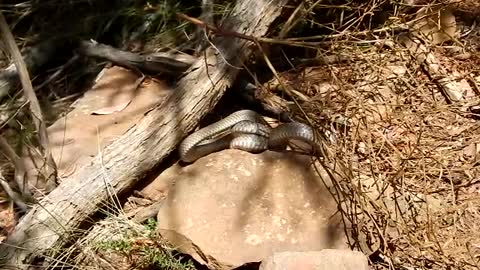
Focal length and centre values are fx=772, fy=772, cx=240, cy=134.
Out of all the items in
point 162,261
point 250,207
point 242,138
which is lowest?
point 162,261

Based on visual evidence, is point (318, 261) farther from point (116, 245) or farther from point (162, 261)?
point (116, 245)

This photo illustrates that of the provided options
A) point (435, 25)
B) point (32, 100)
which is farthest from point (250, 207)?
point (435, 25)

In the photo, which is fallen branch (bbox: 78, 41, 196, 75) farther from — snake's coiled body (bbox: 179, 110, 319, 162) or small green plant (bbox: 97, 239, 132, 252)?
small green plant (bbox: 97, 239, 132, 252)

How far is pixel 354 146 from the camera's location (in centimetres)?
382

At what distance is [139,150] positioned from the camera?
3898 mm

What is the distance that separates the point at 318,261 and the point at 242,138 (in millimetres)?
1003

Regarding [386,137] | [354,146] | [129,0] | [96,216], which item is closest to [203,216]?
[96,216]

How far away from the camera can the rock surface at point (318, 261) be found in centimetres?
320

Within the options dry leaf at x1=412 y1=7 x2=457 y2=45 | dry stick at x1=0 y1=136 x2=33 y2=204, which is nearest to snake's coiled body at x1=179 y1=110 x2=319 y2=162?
dry stick at x1=0 y1=136 x2=33 y2=204

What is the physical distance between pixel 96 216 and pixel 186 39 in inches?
65.2

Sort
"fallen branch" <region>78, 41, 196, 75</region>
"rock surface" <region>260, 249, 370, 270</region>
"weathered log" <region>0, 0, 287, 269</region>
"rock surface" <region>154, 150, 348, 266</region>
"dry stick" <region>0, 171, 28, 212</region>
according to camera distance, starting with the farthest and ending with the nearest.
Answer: "fallen branch" <region>78, 41, 196, 75</region> < "dry stick" <region>0, 171, 28, 212</region> < "weathered log" <region>0, 0, 287, 269</region> < "rock surface" <region>154, 150, 348, 266</region> < "rock surface" <region>260, 249, 370, 270</region>

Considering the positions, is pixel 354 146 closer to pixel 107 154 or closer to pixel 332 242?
pixel 332 242

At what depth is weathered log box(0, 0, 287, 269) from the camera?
144 inches

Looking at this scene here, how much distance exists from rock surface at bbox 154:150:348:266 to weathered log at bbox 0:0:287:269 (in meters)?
0.22
